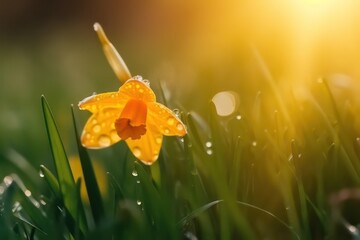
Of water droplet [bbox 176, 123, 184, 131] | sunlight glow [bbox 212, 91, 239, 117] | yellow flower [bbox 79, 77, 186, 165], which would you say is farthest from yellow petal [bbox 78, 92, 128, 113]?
sunlight glow [bbox 212, 91, 239, 117]

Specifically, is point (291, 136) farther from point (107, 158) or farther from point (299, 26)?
point (299, 26)

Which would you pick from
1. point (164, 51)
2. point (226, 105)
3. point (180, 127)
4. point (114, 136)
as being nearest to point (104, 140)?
point (114, 136)

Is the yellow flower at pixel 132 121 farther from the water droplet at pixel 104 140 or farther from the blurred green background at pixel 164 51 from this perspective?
the blurred green background at pixel 164 51

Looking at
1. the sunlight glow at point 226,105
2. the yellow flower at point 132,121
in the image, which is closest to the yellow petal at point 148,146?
the yellow flower at point 132,121

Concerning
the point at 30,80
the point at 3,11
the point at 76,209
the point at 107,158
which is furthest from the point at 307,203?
the point at 3,11

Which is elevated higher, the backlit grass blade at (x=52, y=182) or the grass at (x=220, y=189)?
the backlit grass blade at (x=52, y=182)

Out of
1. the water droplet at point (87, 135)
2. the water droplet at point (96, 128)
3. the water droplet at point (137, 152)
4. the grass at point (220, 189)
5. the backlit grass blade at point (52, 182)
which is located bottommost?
the grass at point (220, 189)

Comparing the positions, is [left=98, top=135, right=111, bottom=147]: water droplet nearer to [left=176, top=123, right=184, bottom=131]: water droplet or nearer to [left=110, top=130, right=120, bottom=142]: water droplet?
[left=110, top=130, right=120, bottom=142]: water droplet
